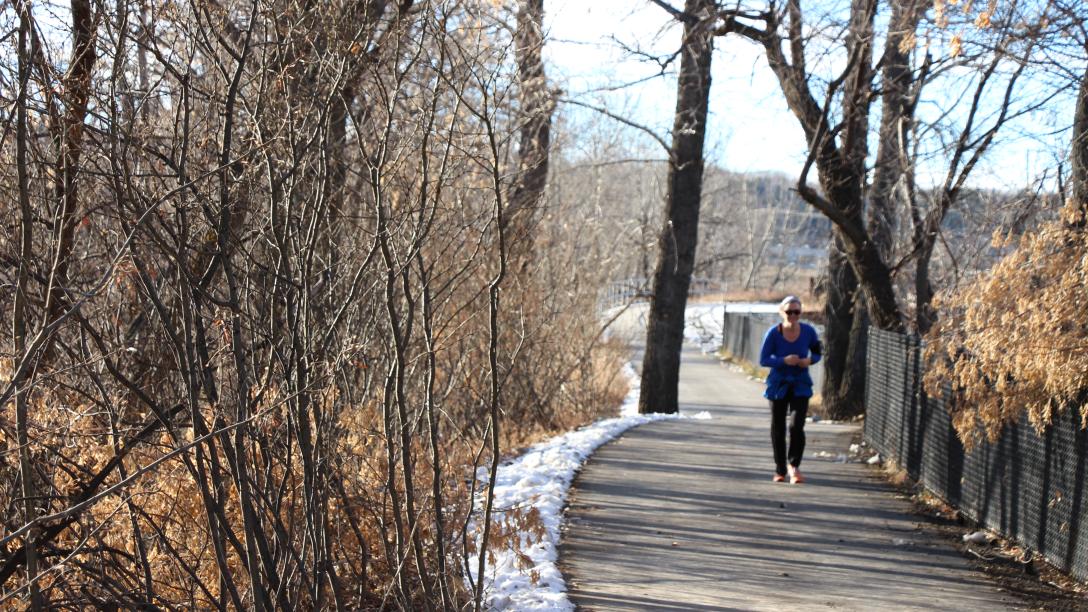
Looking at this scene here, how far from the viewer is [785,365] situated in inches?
388

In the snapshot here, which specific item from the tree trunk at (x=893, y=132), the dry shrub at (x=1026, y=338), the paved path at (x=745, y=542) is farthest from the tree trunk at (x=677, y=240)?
the dry shrub at (x=1026, y=338)

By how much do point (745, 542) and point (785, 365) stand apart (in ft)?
7.38

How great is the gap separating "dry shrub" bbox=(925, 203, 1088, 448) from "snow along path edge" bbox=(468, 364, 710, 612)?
321 centimetres

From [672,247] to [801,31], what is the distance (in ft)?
19.2

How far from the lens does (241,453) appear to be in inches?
182

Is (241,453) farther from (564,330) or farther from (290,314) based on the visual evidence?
(564,330)

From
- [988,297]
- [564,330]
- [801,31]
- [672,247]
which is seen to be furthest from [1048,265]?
[672,247]

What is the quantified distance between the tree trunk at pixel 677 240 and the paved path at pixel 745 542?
628 centimetres

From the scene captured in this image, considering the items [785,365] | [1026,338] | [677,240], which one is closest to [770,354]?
[785,365]

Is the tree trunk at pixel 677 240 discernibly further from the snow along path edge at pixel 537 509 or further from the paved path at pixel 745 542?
the paved path at pixel 745 542

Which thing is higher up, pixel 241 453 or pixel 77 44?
pixel 77 44


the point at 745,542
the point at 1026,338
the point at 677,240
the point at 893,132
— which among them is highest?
the point at 893,132

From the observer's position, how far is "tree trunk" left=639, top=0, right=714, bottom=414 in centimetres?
1802

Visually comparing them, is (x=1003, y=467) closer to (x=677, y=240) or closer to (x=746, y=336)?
(x=677, y=240)
